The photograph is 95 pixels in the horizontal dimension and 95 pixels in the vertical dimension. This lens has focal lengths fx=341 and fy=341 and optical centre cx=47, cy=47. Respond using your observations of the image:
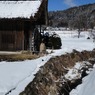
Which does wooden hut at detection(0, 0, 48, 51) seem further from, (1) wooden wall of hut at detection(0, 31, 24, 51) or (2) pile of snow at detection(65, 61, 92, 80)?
(2) pile of snow at detection(65, 61, 92, 80)

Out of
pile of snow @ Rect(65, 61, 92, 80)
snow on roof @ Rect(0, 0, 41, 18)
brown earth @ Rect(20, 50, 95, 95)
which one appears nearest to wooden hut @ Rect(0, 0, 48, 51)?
snow on roof @ Rect(0, 0, 41, 18)

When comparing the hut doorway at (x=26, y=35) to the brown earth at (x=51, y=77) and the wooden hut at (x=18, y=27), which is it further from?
the brown earth at (x=51, y=77)

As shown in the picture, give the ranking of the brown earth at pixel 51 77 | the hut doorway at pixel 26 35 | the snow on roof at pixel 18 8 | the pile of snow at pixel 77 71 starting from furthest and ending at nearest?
the hut doorway at pixel 26 35 < the snow on roof at pixel 18 8 < the pile of snow at pixel 77 71 < the brown earth at pixel 51 77

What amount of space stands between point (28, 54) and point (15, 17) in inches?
135

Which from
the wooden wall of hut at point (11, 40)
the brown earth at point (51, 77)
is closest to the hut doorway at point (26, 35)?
the wooden wall of hut at point (11, 40)

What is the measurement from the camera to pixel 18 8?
29.2 meters

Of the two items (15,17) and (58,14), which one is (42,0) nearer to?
(15,17)

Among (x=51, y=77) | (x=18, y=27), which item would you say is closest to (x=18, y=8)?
(x=18, y=27)

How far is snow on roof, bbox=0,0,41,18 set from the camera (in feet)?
91.9

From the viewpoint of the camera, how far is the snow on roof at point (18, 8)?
2800 cm

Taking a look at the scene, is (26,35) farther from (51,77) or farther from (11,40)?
(51,77)

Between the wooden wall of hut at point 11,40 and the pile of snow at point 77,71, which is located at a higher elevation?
the wooden wall of hut at point 11,40

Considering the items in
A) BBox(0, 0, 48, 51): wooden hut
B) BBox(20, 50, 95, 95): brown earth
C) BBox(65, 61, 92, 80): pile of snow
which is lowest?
BBox(65, 61, 92, 80): pile of snow

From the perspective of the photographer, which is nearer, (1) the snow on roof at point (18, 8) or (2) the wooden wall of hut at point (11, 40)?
(1) the snow on roof at point (18, 8)
